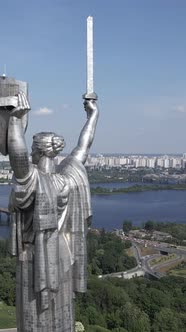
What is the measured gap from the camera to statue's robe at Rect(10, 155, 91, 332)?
6.65ft

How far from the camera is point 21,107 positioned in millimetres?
1937

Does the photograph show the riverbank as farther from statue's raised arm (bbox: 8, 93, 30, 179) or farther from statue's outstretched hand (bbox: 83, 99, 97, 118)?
statue's raised arm (bbox: 8, 93, 30, 179)

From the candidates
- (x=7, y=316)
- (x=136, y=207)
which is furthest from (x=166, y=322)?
(x=136, y=207)

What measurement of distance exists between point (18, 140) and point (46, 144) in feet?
0.76

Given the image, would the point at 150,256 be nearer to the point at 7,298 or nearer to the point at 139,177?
the point at 7,298

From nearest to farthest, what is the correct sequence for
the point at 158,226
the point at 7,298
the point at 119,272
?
the point at 7,298 < the point at 119,272 < the point at 158,226

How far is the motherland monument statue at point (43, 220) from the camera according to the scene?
197cm

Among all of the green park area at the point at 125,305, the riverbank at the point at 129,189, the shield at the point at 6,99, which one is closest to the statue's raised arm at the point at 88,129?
the shield at the point at 6,99

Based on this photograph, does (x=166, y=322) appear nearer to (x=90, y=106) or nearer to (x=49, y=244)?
(x=90, y=106)

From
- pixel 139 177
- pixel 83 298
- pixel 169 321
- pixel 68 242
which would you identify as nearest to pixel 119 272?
pixel 83 298

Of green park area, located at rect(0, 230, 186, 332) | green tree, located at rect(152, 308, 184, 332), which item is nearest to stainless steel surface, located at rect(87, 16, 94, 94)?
green park area, located at rect(0, 230, 186, 332)

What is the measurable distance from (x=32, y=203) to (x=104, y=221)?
29263mm

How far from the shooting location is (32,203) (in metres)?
2.05

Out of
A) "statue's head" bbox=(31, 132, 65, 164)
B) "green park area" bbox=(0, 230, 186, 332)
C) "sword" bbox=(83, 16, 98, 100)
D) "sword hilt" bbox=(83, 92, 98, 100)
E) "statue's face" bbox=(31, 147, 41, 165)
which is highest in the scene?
"sword" bbox=(83, 16, 98, 100)
